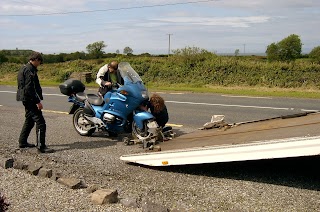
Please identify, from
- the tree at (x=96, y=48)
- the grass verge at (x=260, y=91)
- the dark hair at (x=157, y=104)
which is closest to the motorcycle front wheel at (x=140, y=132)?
the dark hair at (x=157, y=104)

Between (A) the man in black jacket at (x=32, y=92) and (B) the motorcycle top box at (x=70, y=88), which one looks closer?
(A) the man in black jacket at (x=32, y=92)

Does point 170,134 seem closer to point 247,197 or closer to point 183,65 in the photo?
point 247,197

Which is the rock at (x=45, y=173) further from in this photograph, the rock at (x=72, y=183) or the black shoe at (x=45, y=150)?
the black shoe at (x=45, y=150)

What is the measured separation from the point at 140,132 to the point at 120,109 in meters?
0.63

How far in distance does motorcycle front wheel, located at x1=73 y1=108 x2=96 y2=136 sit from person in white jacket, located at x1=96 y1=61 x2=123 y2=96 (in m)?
0.77

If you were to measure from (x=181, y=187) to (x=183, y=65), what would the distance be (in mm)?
24886

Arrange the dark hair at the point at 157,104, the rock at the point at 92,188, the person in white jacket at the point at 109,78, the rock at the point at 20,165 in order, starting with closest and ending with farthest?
the rock at the point at 92,188
the rock at the point at 20,165
the dark hair at the point at 157,104
the person in white jacket at the point at 109,78

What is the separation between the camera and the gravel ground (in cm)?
482

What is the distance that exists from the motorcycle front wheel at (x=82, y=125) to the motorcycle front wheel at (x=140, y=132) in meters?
1.29

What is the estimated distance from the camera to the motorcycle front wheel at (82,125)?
888 centimetres

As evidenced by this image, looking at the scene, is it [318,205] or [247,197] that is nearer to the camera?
[318,205]

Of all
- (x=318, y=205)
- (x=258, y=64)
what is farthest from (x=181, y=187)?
(x=258, y=64)

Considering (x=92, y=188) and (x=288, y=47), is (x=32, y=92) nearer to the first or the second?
(x=92, y=188)

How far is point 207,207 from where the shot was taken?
4.71m
